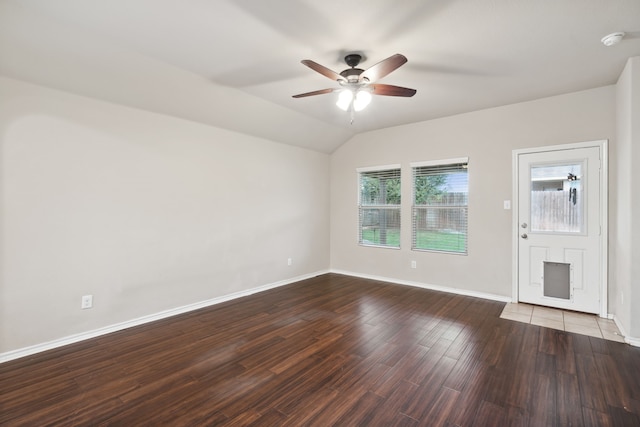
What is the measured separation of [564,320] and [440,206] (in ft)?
6.81

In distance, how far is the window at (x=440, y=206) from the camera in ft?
15.0

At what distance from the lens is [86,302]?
2.99 m

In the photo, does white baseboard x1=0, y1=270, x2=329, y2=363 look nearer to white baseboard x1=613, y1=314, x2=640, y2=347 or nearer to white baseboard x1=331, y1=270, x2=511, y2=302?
white baseboard x1=331, y1=270, x2=511, y2=302

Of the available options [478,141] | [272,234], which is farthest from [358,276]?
[478,141]

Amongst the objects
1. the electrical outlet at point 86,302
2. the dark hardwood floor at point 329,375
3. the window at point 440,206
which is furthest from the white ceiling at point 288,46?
the dark hardwood floor at point 329,375

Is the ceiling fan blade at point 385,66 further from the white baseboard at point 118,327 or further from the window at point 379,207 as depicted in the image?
the white baseboard at point 118,327

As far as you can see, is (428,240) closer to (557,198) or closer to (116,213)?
(557,198)

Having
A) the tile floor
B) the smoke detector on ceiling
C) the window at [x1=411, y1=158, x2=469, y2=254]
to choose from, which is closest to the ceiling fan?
the smoke detector on ceiling

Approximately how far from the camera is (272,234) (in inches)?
194

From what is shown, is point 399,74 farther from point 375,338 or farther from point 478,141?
point 375,338

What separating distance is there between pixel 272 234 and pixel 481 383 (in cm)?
347

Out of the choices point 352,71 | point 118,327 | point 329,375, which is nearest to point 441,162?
point 352,71

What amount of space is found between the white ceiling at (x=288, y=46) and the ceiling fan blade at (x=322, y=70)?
269 mm

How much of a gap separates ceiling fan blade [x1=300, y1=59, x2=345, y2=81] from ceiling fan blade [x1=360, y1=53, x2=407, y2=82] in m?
0.25
